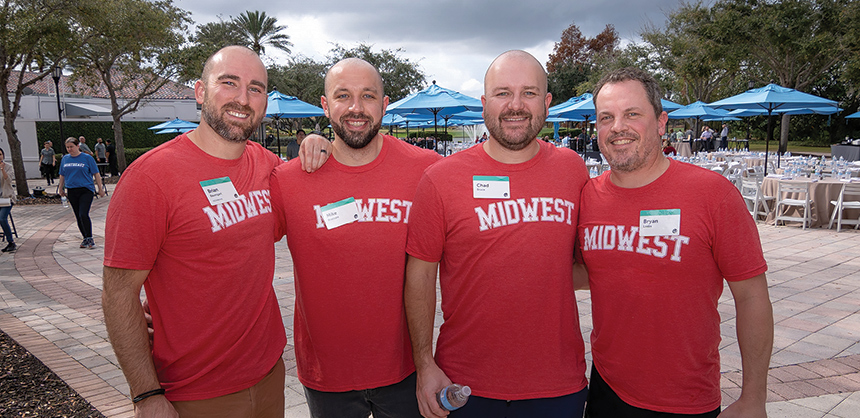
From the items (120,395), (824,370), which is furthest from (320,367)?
(824,370)

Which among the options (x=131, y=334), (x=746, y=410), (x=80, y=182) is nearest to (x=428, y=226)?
(x=131, y=334)

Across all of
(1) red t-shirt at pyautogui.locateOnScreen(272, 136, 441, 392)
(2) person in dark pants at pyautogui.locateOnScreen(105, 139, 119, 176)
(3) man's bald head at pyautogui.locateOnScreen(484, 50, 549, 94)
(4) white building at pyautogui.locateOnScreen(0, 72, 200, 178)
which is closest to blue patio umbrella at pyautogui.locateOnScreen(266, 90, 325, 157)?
(4) white building at pyautogui.locateOnScreen(0, 72, 200, 178)

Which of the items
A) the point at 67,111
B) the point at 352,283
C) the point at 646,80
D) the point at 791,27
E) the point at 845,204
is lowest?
the point at 845,204

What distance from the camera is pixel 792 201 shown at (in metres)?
9.51

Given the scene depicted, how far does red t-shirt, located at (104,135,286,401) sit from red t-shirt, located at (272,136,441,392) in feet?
0.62

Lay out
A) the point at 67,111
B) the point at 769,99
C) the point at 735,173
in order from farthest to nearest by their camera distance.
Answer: the point at 67,111 < the point at 769,99 < the point at 735,173

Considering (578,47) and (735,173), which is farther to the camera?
(578,47)

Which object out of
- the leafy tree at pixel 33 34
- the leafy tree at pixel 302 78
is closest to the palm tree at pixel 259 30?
the leafy tree at pixel 302 78

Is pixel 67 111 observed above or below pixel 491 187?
above

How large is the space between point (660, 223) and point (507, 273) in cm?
57

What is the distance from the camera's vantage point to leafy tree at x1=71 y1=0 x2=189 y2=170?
15367 millimetres

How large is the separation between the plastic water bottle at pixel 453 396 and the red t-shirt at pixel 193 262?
73 centimetres

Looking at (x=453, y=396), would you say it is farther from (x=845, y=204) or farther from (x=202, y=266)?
(x=845, y=204)

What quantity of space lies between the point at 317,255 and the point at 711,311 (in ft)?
4.93
